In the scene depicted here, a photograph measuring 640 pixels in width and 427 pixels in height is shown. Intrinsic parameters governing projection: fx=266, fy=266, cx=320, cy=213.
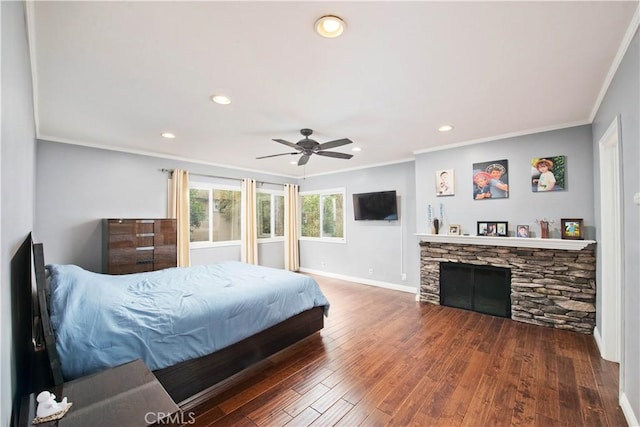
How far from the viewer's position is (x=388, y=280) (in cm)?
542

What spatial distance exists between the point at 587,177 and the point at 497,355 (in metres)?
2.45

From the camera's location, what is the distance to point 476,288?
4039 millimetres

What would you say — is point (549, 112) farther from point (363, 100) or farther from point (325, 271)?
point (325, 271)

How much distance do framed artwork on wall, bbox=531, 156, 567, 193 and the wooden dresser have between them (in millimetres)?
5453

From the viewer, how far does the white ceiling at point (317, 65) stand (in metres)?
1.54

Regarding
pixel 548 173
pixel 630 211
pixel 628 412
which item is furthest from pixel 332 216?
pixel 628 412

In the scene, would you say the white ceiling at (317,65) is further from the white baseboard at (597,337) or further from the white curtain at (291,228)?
the white curtain at (291,228)

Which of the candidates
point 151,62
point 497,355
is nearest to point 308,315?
point 497,355

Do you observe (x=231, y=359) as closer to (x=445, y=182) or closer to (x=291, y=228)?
(x=445, y=182)

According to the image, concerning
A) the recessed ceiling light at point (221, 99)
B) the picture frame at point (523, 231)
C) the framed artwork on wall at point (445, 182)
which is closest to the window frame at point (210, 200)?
the recessed ceiling light at point (221, 99)

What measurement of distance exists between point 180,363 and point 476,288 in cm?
399

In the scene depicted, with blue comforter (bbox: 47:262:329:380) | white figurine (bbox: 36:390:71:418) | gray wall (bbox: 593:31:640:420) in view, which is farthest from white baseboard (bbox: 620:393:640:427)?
white figurine (bbox: 36:390:71:418)

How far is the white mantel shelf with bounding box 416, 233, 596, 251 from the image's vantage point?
3211 mm

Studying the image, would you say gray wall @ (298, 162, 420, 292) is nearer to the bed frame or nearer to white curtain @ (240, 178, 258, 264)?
white curtain @ (240, 178, 258, 264)
